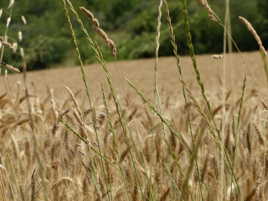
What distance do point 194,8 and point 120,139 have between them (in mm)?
17741

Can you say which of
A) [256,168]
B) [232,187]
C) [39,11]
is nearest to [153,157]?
[256,168]

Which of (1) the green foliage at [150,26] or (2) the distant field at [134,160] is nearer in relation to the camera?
(2) the distant field at [134,160]

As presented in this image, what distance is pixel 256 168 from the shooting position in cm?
128

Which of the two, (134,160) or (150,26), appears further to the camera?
(150,26)

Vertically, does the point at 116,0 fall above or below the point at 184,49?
above

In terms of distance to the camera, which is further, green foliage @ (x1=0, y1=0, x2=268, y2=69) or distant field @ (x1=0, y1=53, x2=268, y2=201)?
green foliage @ (x1=0, y1=0, x2=268, y2=69)

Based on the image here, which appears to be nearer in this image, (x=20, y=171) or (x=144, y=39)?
(x=20, y=171)

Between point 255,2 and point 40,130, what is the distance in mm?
16392

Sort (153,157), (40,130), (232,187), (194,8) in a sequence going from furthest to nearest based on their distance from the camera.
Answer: (194,8)
(40,130)
(153,157)
(232,187)

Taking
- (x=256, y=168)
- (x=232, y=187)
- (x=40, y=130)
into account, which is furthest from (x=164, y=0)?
(x=40, y=130)

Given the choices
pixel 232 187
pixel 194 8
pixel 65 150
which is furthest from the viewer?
pixel 194 8

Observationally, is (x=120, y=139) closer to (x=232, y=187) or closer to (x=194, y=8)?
(x=232, y=187)

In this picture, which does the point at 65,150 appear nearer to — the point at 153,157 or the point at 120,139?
the point at 120,139

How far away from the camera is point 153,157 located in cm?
149
